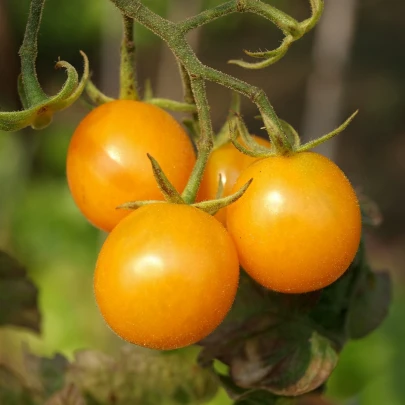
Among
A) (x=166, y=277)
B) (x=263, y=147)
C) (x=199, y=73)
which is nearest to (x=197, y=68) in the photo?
(x=199, y=73)

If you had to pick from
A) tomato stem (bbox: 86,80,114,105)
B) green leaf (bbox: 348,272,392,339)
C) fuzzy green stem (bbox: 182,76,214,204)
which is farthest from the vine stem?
green leaf (bbox: 348,272,392,339)

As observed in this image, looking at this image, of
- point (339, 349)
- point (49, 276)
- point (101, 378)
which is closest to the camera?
point (339, 349)

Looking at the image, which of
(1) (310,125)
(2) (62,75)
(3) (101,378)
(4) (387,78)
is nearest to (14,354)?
(3) (101,378)

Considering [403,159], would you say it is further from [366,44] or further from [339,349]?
[339,349]

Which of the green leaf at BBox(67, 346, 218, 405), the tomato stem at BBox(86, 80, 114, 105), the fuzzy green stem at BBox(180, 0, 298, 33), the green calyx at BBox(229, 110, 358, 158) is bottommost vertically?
the green leaf at BBox(67, 346, 218, 405)

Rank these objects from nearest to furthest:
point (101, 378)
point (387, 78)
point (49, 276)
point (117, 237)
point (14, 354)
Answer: point (117, 237), point (101, 378), point (14, 354), point (49, 276), point (387, 78)

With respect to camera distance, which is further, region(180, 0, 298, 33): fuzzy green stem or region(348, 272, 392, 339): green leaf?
region(348, 272, 392, 339): green leaf

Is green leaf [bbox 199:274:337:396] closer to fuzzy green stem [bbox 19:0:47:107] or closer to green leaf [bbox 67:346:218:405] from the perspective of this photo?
green leaf [bbox 67:346:218:405]

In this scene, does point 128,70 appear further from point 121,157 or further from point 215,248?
point 215,248
